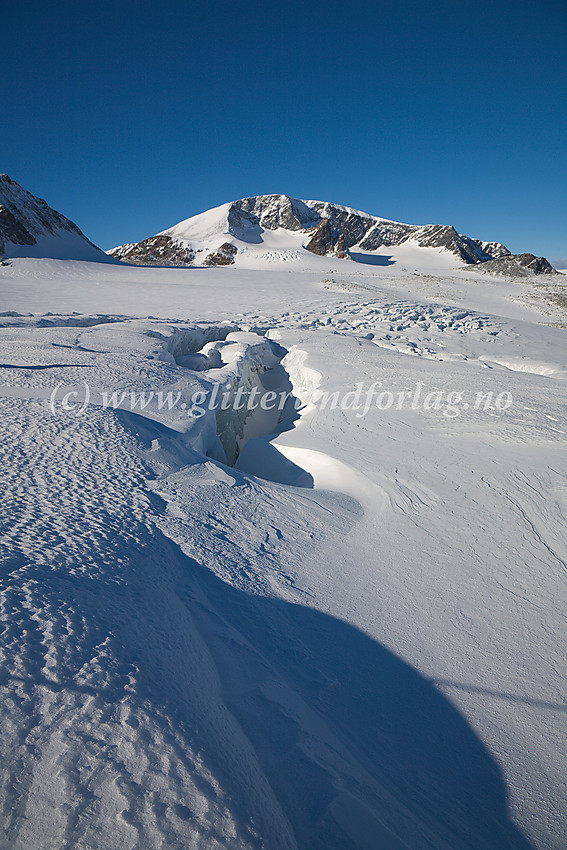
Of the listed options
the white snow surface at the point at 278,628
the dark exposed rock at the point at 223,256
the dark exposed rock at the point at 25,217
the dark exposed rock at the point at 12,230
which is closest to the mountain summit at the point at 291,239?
the dark exposed rock at the point at 223,256

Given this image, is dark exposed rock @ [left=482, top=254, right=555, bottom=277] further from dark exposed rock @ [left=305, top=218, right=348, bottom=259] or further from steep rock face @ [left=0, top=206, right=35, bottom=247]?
steep rock face @ [left=0, top=206, right=35, bottom=247]

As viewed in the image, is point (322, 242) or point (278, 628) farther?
point (322, 242)

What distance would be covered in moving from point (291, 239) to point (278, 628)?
5296cm

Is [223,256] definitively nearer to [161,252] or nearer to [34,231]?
[161,252]

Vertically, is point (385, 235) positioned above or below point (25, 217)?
above

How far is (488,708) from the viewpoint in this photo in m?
1.41

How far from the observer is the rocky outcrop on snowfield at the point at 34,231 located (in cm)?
2214

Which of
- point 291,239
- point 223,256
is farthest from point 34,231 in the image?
point 291,239

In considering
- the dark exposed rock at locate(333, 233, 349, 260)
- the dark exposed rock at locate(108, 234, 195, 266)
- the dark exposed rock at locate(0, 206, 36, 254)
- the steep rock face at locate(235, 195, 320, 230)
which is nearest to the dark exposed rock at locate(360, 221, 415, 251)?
the steep rock face at locate(235, 195, 320, 230)

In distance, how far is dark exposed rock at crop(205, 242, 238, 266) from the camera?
3653cm

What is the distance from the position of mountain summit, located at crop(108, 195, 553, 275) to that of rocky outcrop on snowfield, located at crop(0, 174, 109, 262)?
7.62 metres

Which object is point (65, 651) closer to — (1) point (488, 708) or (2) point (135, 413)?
(1) point (488, 708)

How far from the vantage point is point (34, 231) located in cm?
2431

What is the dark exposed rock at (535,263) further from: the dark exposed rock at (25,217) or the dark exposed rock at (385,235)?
the dark exposed rock at (25,217)
